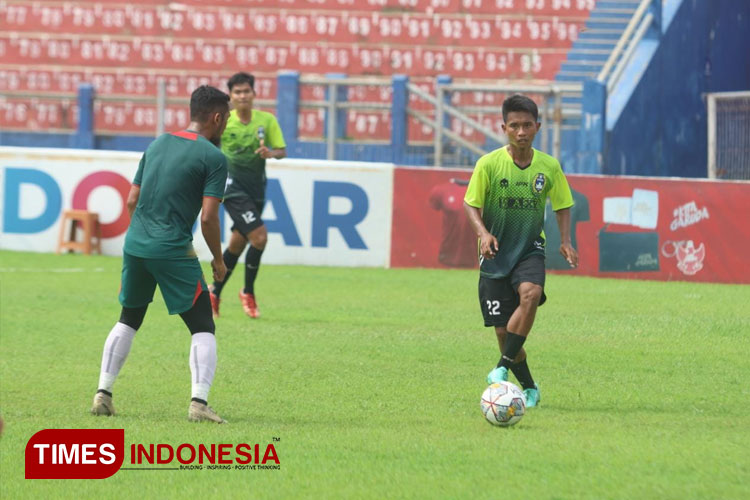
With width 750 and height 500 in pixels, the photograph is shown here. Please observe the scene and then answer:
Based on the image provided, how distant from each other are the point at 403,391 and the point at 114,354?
202 cm

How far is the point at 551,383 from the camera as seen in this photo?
9.18 meters

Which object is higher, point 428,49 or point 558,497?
point 428,49

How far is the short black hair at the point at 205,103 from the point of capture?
7.62 m

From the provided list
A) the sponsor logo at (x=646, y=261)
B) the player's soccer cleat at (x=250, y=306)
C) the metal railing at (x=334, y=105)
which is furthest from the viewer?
the metal railing at (x=334, y=105)

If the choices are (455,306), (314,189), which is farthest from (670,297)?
(314,189)

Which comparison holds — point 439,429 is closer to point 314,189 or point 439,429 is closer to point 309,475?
point 309,475

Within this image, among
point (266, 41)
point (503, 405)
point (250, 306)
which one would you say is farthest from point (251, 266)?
point (266, 41)

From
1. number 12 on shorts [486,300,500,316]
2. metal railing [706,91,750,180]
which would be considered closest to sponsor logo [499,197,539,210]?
number 12 on shorts [486,300,500,316]

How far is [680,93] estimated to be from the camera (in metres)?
26.1

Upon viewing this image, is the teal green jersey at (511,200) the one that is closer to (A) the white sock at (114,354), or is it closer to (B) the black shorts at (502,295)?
(B) the black shorts at (502,295)

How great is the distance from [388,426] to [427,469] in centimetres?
125

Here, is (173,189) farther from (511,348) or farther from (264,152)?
(264,152)

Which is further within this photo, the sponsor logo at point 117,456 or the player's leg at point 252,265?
the player's leg at point 252,265

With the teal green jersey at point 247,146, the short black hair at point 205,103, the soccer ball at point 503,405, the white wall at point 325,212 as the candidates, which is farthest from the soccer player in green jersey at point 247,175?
the soccer ball at point 503,405
